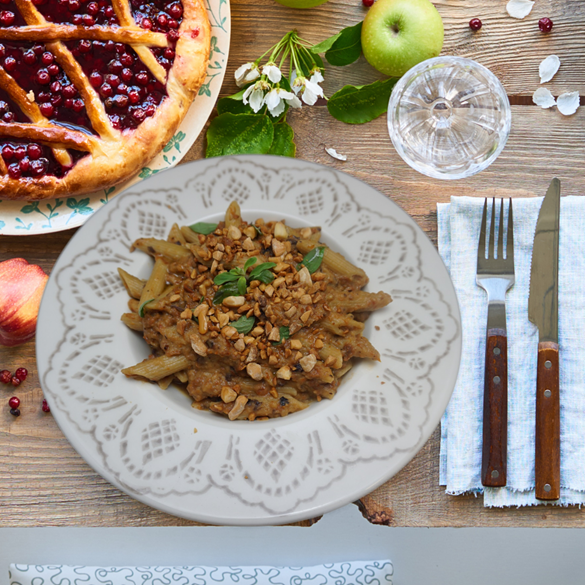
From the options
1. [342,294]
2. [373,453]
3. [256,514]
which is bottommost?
[256,514]

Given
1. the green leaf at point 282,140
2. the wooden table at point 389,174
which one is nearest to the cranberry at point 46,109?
the wooden table at point 389,174

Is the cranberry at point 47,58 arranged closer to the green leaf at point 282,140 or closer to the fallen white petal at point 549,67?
the green leaf at point 282,140

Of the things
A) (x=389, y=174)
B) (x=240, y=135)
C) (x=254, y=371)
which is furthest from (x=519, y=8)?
(x=254, y=371)

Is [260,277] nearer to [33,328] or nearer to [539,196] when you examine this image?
[33,328]

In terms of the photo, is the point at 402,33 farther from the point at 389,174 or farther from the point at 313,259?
the point at 313,259

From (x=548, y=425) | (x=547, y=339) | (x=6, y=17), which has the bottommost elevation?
(x=548, y=425)

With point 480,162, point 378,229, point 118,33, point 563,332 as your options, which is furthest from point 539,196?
point 118,33

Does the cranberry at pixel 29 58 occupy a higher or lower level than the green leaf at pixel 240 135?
higher
